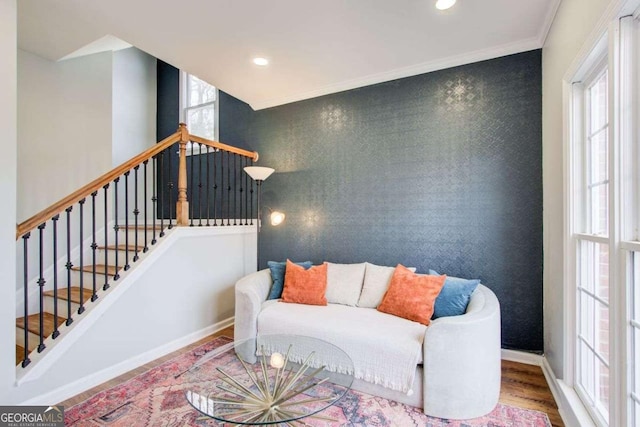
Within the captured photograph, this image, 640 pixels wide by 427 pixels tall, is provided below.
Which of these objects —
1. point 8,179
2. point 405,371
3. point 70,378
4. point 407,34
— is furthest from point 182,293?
point 407,34

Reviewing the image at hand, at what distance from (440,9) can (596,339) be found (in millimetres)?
2355

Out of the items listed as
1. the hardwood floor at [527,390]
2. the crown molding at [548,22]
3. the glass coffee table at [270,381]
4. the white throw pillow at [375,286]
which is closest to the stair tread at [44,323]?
the glass coffee table at [270,381]

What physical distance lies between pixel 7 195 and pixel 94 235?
0.54 metres

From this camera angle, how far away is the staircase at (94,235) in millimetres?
2252

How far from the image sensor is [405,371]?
209cm

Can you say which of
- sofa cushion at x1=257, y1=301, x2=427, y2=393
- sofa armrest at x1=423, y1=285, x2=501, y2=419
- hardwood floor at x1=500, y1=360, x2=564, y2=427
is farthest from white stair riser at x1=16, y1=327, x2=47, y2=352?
hardwood floor at x1=500, y1=360, x2=564, y2=427

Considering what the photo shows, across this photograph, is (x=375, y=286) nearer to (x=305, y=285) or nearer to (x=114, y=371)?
(x=305, y=285)

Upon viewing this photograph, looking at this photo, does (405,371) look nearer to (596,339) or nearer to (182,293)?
(596,339)

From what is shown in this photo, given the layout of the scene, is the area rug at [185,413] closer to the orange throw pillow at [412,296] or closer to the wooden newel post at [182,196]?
the orange throw pillow at [412,296]

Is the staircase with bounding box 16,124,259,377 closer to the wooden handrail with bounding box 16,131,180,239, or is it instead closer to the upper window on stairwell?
the wooden handrail with bounding box 16,131,180,239

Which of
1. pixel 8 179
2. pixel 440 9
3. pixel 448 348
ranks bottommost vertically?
pixel 448 348

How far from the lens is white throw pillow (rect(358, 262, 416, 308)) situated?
2889 mm

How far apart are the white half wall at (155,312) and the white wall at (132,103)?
2.08m

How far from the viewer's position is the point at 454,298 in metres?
2.41
